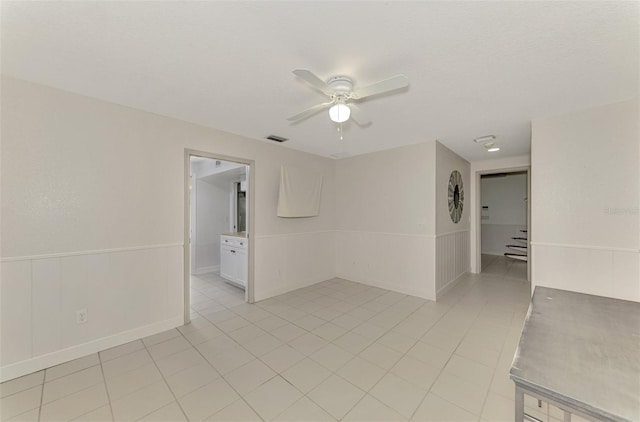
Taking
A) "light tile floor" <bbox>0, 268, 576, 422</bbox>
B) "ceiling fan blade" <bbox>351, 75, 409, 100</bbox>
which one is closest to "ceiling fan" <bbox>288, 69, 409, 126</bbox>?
"ceiling fan blade" <bbox>351, 75, 409, 100</bbox>

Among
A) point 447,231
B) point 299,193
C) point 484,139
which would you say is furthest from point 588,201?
point 299,193

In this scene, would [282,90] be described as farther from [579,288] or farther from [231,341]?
[579,288]

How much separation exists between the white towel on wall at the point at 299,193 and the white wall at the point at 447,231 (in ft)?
6.53

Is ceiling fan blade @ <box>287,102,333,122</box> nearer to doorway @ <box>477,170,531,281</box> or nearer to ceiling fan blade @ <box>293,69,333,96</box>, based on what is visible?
ceiling fan blade @ <box>293,69,333,96</box>

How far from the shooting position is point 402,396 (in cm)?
177

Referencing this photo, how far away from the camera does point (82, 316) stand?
2.27m

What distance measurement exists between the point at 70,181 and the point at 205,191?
3.31 meters

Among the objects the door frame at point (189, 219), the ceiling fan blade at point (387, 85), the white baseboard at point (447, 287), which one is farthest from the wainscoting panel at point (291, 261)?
the ceiling fan blade at point (387, 85)

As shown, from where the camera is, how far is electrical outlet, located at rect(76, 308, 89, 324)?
225cm

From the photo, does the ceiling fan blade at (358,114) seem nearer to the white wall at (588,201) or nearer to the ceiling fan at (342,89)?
the ceiling fan at (342,89)

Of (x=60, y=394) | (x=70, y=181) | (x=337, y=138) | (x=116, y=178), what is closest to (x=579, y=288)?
(x=337, y=138)

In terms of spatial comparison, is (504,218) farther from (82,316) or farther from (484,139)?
(82,316)

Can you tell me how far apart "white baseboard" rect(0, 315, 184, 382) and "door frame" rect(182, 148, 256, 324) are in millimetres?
256

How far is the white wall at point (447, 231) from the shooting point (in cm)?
378
